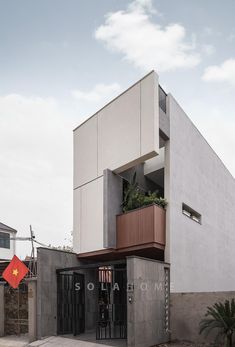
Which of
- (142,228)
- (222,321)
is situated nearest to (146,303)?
(222,321)

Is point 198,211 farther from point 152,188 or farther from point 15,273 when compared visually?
point 15,273

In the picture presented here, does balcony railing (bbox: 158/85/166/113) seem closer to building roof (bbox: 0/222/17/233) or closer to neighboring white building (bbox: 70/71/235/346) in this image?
neighboring white building (bbox: 70/71/235/346)

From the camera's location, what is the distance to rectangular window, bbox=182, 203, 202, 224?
20.9 metres

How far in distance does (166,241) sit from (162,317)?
3.13 metres

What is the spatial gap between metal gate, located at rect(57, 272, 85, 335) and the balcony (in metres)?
2.47

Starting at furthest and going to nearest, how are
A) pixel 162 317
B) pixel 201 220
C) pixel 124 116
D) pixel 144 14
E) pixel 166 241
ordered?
pixel 201 220 < pixel 124 116 < pixel 166 241 < pixel 162 317 < pixel 144 14

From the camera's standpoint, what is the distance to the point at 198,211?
2267 centimetres

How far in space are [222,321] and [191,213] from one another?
8195 millimetres

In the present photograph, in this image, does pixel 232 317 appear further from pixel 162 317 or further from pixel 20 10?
pixel 20 10

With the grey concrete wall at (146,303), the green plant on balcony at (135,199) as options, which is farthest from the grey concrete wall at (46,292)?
the grey concrete wall at (146,303)

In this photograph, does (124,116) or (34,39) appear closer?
(34,39)

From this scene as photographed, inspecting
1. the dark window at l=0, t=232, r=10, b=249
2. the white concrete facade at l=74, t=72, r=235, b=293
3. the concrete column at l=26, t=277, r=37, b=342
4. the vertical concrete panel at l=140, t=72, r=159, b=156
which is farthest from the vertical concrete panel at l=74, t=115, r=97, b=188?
the dark window at l=0, t=232, r=10, b=249

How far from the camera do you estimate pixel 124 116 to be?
19844 mm

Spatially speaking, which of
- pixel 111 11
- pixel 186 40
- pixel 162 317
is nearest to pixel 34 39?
pixel 111 11
